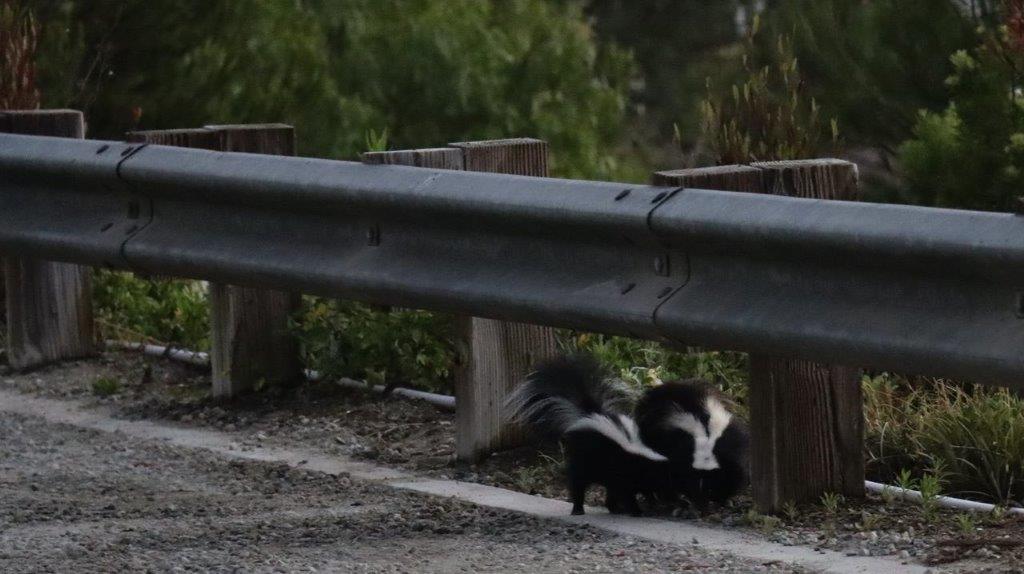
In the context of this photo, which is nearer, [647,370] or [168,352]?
[647,370]

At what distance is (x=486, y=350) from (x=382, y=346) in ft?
2.95

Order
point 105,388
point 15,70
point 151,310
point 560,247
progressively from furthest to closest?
point 15,70 → point 151,310 → point 105,388 → point 560,247

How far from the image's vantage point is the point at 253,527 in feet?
15.9

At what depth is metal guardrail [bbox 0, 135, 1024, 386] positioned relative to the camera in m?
4.20

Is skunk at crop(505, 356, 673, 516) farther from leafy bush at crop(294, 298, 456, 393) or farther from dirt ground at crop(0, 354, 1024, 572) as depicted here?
leafy bush at crop(294, 298, 456, 393)

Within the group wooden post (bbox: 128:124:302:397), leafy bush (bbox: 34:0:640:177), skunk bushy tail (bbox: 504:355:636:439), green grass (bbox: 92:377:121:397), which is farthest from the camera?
leafy bush (bbox: 34:0:640:177)

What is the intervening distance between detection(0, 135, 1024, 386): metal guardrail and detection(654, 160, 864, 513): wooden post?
228 millimetres

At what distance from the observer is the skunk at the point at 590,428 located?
16.7 ft

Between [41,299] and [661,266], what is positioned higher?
[661,266]

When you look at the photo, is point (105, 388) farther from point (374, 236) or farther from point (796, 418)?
point (796, 418)

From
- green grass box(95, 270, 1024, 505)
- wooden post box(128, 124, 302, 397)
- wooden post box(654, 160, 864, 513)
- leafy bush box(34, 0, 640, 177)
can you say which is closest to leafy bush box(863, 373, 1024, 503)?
green grass box(95, 270, 1024, 505)

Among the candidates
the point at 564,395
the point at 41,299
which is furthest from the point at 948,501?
the point at 41,299

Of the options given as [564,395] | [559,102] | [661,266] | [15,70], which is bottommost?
[564,395]

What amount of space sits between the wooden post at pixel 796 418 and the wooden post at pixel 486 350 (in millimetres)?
952
